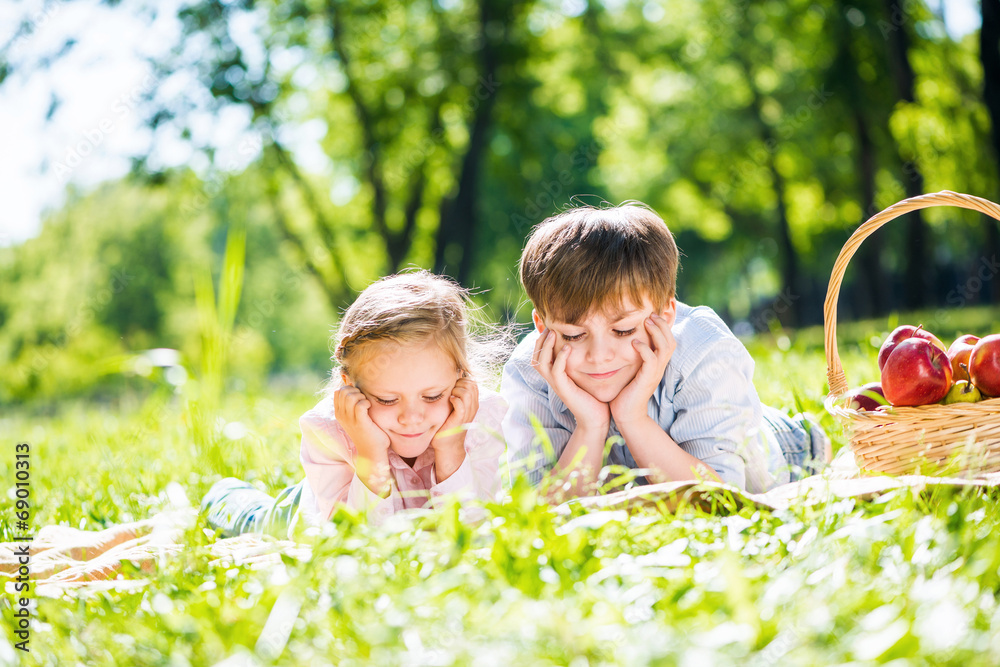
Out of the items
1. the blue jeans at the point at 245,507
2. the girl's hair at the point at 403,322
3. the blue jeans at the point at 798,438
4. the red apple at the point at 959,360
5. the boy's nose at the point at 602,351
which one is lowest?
the blue jeans at the point at 798,438

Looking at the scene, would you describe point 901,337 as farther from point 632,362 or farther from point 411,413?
point 411,413

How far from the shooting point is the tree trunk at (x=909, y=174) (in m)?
10.9

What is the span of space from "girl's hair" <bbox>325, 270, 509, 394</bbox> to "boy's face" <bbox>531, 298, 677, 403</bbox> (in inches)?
13.8

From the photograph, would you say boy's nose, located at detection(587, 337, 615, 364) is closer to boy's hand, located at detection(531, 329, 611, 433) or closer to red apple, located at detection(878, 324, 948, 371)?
boy's hand, located at detection(531, 329, 611, 433)

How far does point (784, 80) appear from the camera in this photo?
17766 mm

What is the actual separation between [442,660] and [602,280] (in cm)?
156

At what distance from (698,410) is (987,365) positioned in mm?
932

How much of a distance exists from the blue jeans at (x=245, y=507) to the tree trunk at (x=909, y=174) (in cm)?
1072

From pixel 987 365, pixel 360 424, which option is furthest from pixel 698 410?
pixel 360 424

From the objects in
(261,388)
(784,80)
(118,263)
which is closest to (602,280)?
(261,388)

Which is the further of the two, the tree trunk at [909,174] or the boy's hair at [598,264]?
the tree trunk at [909,174]

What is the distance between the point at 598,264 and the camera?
8.52ft

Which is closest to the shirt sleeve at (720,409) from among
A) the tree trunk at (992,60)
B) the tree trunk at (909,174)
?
the tree trunk at (992,60)

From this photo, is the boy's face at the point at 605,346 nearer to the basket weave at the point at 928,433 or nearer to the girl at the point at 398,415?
the girl at the point at 398,415
